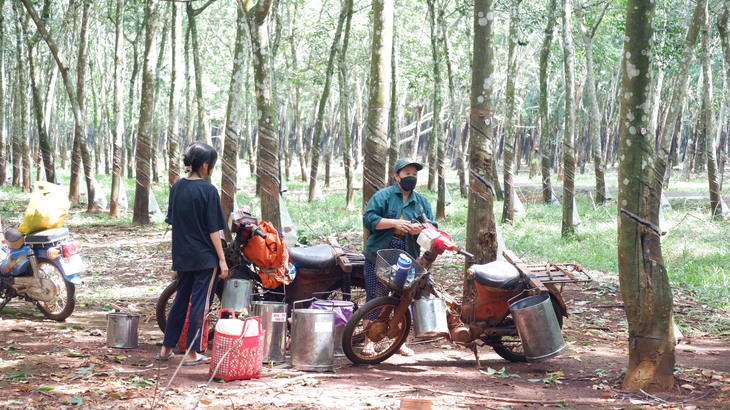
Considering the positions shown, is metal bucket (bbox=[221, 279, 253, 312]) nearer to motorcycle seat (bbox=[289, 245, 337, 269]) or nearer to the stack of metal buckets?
the stack of metal buckets

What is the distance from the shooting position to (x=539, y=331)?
20.0 feet

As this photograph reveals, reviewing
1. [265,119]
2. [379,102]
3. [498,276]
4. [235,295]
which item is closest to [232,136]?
[265,119]

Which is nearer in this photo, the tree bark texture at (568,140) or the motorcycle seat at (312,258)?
the motorcycle seat at (312,258)

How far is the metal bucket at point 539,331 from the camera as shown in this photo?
609 centimetres

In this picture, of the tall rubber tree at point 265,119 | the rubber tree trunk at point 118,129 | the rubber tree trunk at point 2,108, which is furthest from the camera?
the rubber tree trunk at point 2,108

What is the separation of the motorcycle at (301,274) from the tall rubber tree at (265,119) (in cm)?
411

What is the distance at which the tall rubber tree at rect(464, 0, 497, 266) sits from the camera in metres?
7.93

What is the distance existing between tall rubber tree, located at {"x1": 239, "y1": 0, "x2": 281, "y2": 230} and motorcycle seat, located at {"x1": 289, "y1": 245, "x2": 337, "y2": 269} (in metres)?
4.10

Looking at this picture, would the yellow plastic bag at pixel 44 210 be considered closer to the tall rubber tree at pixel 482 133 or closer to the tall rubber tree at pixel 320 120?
the tall rubber tree at pixel 482 133

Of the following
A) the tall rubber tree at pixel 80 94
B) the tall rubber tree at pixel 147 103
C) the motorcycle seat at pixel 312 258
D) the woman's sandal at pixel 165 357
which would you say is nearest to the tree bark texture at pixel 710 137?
the tall rubber tree at pixel 147 103

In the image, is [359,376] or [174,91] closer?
[359,376]

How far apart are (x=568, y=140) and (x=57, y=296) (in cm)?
1030

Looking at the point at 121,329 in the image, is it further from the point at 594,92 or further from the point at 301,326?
the point at 594,92

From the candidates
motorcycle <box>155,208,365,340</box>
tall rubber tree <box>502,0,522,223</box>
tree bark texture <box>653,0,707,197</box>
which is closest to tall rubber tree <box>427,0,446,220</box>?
tall rubber tree <box>502,0,522,223</box>
